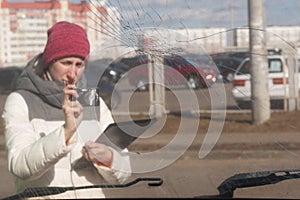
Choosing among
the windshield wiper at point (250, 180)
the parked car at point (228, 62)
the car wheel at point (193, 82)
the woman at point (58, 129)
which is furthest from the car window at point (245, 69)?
the woman at point (58, 129)

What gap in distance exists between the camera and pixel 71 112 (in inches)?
70.5

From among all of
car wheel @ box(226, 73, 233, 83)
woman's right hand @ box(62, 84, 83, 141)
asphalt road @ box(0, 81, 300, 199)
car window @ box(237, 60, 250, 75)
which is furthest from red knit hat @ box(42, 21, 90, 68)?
car window @ box(237, 60, 250, 75)

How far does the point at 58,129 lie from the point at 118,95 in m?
0.27

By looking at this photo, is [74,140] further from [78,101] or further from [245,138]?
[245,138]

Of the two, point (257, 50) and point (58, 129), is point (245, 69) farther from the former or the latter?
A: point (58, 129)

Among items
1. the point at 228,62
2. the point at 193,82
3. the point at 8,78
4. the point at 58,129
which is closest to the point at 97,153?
the point at 58,129

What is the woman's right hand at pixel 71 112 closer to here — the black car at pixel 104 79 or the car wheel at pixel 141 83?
the black car at pixel 104 79

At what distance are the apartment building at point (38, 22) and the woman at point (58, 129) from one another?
0.04 meters

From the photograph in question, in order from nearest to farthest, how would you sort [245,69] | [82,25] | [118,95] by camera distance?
[82,25]
[118,95]
[245,69]

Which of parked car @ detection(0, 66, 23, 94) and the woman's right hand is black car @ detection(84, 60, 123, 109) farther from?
parked car @ detection(0, 66, 23, 94)

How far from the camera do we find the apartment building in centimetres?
187

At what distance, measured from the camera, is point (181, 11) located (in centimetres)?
185

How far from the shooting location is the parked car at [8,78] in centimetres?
205

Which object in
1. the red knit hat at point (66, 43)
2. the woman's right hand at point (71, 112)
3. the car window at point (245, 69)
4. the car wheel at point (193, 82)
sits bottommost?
the woman's right hand at point (71, 112)
